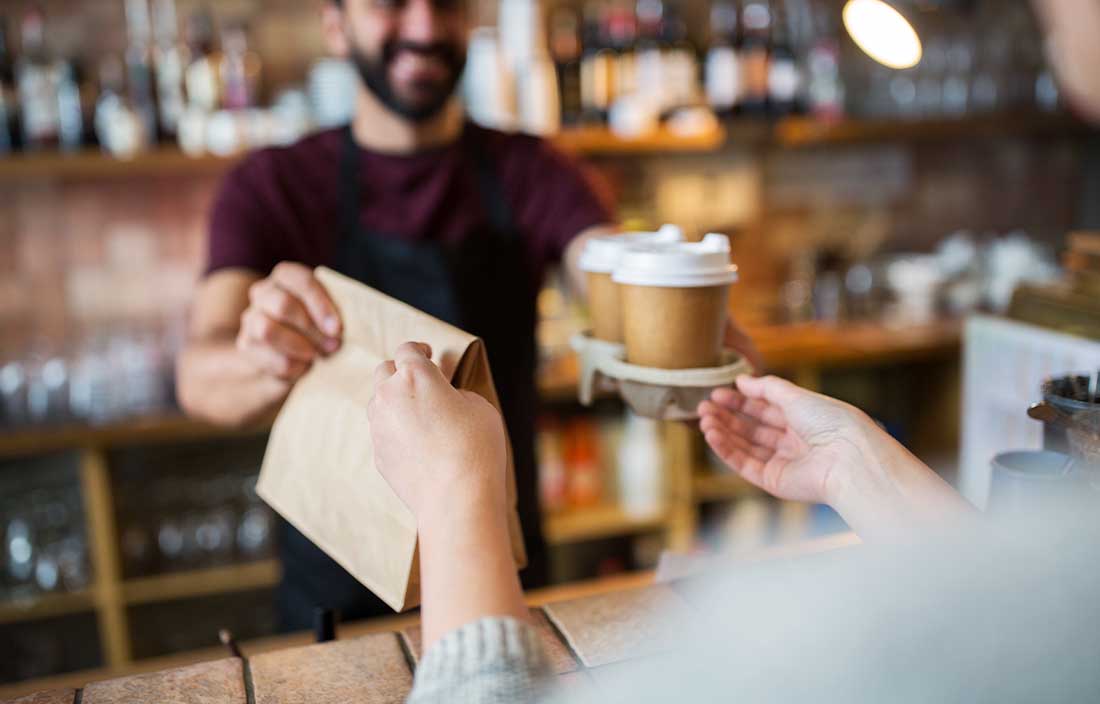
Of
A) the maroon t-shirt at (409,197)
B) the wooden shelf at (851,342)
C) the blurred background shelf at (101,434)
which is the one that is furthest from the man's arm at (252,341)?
the wooden shelf at (851,342)

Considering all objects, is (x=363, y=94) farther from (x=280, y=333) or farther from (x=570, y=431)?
(x=570, y=431)

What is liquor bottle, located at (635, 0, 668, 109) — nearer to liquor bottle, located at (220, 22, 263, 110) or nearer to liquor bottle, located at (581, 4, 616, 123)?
liquor bottle, located at (581, 4, 616, 123)

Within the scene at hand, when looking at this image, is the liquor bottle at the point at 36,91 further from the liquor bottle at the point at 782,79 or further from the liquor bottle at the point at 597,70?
the liquor bottle at the point at 782,79

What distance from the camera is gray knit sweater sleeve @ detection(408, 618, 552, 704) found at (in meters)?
0.63

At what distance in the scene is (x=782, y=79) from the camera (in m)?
3.11

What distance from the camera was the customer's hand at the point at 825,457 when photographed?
88cm

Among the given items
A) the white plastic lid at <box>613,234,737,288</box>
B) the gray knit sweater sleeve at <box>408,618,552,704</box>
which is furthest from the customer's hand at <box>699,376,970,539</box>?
the gray knit sweater sleeve at <box>408,618,552,704</box>

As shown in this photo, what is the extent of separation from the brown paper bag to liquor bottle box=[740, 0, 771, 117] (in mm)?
2314

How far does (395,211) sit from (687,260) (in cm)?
89

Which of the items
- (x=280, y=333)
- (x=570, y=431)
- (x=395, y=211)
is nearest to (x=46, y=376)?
(x=395, y=211)

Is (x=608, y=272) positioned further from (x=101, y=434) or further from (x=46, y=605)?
(x=46, y=605)

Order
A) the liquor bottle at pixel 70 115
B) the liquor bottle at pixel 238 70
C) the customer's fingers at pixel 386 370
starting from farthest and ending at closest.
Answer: the liquor bottle at pixel 238 70
the liquor bottle at pixel 70 115
the customer's fingers at pixel 386 370

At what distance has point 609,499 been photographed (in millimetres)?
2936

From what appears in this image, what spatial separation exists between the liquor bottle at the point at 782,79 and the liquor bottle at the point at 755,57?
0.07 ft
